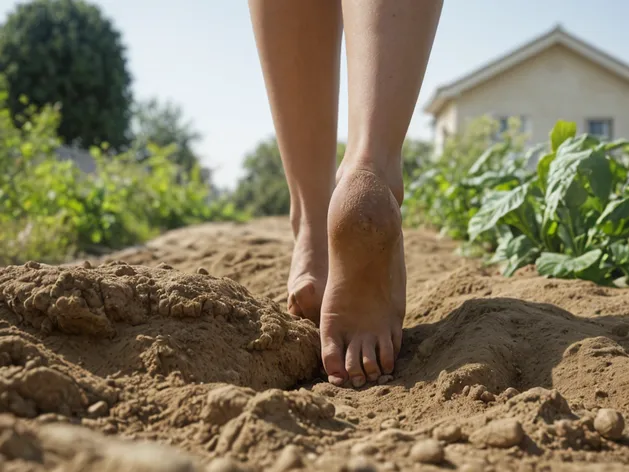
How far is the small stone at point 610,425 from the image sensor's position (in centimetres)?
109

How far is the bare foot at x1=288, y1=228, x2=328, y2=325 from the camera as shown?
1963mm

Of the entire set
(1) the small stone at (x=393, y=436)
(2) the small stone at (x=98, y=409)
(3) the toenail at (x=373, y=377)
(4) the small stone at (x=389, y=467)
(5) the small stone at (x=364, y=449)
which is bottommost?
(4) the small stone at (x=389, y=467)

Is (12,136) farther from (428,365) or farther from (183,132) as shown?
(183,132)

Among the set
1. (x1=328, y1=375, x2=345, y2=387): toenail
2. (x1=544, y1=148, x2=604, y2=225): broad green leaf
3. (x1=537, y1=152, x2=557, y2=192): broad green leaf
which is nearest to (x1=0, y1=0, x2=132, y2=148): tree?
(x1=537, y1=152, x2=557, y2=192): broad green leaf

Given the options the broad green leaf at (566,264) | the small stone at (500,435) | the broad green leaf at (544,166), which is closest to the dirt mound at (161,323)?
the small stone at (500,435)

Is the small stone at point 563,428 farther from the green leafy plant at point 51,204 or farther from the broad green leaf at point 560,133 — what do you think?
the green leafy plant at point 51,204

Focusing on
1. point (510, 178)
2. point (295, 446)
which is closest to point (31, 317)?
point (295, 446)

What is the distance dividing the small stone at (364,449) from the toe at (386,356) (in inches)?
24.8

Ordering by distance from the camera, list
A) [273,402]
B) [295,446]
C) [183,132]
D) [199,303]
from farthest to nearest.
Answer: [183,132] < [199,303] < [273,402] < [295,446]

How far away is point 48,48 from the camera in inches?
1004

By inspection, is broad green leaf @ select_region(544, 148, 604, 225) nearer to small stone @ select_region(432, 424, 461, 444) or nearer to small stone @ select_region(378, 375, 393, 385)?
small stone @ select_region(378, 375, 393, 385)

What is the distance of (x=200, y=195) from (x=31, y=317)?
9291 millimetres

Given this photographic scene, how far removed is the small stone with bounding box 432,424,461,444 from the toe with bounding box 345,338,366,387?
20.8 inches

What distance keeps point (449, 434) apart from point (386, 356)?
0.57 metres
